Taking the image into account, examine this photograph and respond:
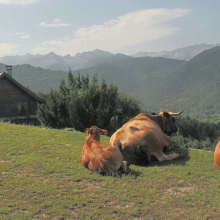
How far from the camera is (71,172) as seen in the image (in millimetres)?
7586

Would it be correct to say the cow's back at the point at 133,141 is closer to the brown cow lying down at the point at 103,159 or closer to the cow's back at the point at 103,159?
the brown cow lying down at the point at 103,159

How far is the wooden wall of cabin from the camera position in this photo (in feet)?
110

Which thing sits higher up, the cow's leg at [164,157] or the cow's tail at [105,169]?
the cow's tail at [105,169]

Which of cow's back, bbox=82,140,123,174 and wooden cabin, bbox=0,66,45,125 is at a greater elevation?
wooden cabin, bbox=0,66,45,125

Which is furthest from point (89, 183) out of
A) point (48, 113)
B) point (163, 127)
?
point (48, 113)

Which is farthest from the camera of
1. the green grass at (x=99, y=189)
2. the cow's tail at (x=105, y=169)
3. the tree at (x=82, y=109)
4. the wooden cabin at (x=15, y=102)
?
the wooden cabin at (x=15, y=102)

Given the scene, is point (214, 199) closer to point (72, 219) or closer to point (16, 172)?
point (72, 219)

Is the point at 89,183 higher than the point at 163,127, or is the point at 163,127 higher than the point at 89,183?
the point at 163,127

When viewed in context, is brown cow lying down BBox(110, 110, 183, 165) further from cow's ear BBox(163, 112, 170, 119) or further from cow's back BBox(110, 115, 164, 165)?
cow's ear BBox(163, 112, 170, 119)

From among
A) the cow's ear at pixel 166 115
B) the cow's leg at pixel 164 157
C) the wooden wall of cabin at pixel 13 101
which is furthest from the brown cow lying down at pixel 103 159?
the wooden wall of cabin at pixel 13 101

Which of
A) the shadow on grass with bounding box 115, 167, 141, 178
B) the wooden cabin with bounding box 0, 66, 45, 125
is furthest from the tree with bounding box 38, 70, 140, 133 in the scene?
the shadow on grass with bounding box 115, 167, 141, 178

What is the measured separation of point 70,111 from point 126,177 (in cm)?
1730

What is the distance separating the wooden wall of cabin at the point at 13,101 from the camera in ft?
110

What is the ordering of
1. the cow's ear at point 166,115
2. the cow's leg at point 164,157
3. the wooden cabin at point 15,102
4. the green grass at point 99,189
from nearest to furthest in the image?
the green grass at point 99,189
the cow's leg at point 164,157
the cow's ear at point 166,115
the wooden cabin at point 15,102
